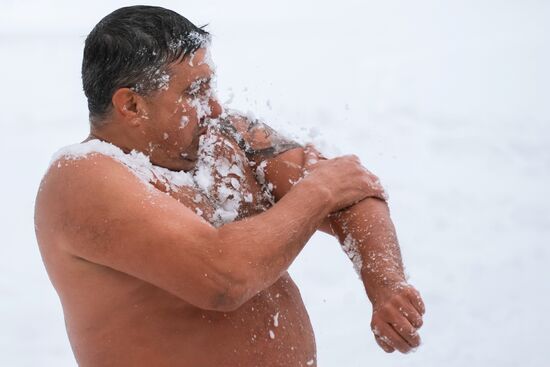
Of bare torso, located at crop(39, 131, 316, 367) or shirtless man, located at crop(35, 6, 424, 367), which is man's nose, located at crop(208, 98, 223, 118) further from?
bare torso, located at crop(39, 131, 316, 367)

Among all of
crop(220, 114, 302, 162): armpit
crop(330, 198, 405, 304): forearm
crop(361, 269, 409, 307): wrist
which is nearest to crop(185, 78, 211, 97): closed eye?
crop(220, 114, 302, 162): armpit

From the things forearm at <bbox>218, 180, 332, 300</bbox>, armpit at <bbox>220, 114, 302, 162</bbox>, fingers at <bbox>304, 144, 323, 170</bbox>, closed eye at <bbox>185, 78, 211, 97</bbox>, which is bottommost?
fingers at <bbox>304, 144, 323, 170</bbox>

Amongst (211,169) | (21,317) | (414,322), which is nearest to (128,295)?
(211,169)

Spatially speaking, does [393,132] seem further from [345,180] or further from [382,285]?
[382,285]

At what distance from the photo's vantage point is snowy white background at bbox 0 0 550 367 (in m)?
4.24

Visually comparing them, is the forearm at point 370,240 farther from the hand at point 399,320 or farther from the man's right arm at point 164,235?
the man's right arm at point 164,235

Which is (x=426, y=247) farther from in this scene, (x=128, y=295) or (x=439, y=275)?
(x=128, y=295)

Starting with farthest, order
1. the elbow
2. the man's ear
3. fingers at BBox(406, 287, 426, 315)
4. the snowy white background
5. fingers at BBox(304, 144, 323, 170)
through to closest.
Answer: the snowy white background → fingers at BBox(304, 144, 323, 170) → the man's ear → fingers at BBox(406, 287, 426, 315) → the elbow

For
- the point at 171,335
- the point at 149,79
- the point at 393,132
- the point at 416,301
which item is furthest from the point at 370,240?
the point at 393,132

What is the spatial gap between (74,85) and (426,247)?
3.12m

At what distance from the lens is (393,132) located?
5.97 metres

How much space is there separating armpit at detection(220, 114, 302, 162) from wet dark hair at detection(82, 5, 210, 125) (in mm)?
305

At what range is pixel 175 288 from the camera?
175cm

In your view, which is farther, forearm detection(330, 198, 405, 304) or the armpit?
the armpit
